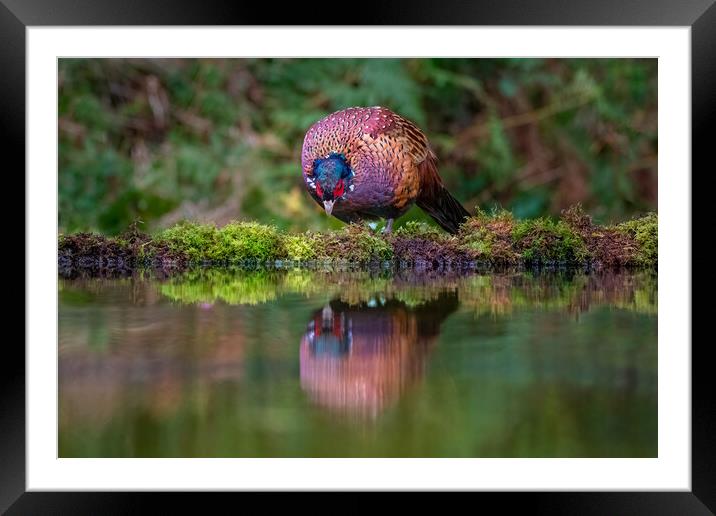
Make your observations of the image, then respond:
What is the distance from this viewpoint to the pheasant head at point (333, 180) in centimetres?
328

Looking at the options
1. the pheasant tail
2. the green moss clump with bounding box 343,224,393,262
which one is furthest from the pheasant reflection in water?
the pheasant tail

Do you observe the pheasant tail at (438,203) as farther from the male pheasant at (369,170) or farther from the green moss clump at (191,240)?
the green moss clump at (191,240)

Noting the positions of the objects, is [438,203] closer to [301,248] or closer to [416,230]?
[416,230]

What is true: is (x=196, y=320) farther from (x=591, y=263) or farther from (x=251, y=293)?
(x=591, y=263)

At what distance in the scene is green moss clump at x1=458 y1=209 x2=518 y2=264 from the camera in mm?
3320

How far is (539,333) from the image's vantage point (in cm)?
287

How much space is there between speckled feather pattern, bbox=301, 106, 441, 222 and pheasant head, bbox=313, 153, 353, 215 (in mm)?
21

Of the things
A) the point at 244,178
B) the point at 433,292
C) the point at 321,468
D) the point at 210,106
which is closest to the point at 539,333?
the point at 433,292

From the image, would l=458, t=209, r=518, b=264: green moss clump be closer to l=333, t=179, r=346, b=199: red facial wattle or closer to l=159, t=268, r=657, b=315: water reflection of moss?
l=159, t=268, r=657, b=315: water reflection of moss

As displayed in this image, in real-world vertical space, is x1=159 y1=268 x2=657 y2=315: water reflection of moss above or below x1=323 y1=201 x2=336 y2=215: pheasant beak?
below

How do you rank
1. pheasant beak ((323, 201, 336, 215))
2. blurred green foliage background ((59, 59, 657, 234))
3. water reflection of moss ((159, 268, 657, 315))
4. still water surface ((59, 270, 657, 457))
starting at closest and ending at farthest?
still water surface ((59, 270, 657, 457))
water reflection of moss ((159, 268, 657, 315))
pheasant beak ((323, 201, 336, 215))
blurred green foliage background ((59, 59, 657, 234))
